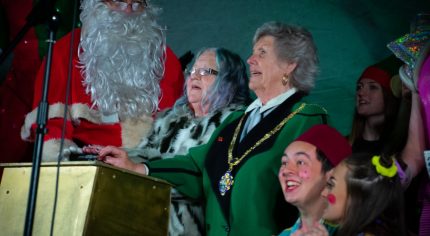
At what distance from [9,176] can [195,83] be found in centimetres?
140

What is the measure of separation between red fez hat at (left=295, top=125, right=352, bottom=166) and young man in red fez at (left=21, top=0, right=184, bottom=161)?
1703 millimetres

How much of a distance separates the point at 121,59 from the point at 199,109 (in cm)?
95

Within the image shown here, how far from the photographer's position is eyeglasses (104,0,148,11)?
481 cm

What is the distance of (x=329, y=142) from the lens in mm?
2934

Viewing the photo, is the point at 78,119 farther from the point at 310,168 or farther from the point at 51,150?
the point at 310,168

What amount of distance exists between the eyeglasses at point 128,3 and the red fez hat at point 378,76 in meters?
1.76

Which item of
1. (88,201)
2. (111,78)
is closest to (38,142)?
(88,201)

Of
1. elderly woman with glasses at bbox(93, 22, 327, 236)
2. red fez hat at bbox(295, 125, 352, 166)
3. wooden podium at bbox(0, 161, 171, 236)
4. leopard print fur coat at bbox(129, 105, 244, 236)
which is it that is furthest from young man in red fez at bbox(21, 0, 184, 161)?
red fez hat at bbox(295, 125, 352, 166)

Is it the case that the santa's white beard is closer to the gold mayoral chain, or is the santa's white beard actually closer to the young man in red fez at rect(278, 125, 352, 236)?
the gold mayoral chain

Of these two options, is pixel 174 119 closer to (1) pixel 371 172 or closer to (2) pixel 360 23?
(2) pixel 360 23

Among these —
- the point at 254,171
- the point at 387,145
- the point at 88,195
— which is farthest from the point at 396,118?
the point at 88,195

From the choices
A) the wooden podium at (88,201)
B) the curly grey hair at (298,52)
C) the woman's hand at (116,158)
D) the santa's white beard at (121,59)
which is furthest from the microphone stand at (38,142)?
the santa's white beard at (121,59)

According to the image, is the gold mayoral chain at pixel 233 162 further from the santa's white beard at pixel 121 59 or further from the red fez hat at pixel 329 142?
the santa's white beard at pixel 121 59

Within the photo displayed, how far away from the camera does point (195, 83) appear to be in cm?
410
